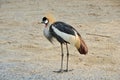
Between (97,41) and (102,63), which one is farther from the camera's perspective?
(97,41)

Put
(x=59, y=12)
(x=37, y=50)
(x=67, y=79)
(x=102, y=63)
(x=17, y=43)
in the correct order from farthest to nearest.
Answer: (x=59, y=12), (x=17, y=43), (x=37, y=50), (x=102, y=63), (x=67, y=79)

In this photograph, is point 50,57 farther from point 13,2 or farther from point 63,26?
point 13,2

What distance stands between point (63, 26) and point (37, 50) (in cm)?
267

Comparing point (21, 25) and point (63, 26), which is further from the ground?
point (63, 26)

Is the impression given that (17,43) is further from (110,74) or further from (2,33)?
(110,74)

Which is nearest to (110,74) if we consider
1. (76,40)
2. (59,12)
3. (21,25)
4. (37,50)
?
(76,40)

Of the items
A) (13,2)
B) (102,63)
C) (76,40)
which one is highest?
(76,40)

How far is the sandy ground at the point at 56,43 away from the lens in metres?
9.91

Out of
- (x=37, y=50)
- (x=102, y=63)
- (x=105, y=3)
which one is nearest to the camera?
(x=102, y=63)

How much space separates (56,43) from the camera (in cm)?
1284

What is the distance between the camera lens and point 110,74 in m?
9.77

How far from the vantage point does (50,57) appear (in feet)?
38.1

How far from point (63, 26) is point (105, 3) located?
11.1 metres

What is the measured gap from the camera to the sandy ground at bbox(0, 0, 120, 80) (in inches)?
390
